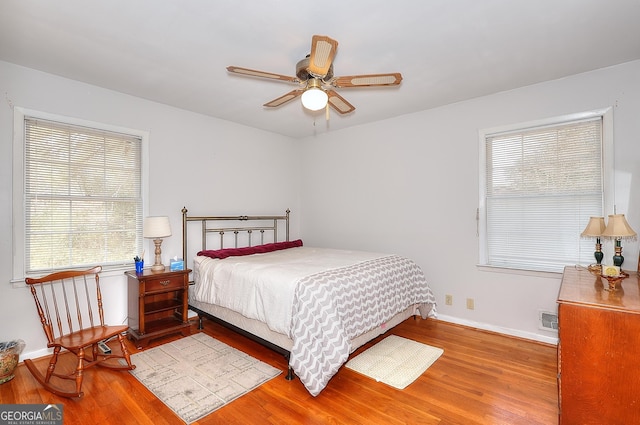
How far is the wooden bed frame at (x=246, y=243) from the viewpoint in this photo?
8.87 feet

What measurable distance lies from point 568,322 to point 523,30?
1998 mm

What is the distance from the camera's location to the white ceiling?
1976 millimetres

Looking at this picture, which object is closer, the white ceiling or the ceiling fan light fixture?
the white ceiling

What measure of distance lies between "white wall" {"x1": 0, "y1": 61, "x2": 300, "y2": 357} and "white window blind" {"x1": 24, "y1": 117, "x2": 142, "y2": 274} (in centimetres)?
14

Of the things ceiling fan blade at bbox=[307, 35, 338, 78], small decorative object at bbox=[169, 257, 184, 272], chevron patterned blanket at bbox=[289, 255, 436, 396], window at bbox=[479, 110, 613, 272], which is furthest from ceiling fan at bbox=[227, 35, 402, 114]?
small decorative object at bbox=[169, 257, 184, 272]

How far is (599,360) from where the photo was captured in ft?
Result: 5.45

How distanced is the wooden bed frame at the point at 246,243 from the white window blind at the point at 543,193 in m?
1.38

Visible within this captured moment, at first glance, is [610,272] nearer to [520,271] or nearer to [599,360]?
[599,360]

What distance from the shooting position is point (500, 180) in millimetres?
3455

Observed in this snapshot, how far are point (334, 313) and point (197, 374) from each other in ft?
4.21

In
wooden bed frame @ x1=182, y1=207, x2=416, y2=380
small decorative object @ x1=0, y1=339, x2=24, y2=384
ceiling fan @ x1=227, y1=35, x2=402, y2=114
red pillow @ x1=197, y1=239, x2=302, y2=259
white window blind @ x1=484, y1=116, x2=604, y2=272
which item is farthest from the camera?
red pillow @ x1=197, y1=239, x2=302, y2=259

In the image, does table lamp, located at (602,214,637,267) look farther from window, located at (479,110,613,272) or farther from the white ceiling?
the white ceiling

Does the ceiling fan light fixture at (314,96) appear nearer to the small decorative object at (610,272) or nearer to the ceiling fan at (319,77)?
the ceiling fan at (319,77)

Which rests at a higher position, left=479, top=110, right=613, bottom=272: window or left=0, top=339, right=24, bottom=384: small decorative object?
left=479, top=110, right=613, bottom=272: window
